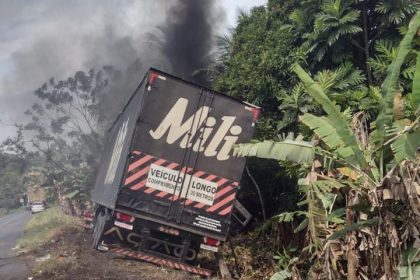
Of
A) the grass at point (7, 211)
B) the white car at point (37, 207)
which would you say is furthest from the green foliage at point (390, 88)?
the grass at point (7, 211)

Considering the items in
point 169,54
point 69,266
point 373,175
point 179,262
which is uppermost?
point 169,54

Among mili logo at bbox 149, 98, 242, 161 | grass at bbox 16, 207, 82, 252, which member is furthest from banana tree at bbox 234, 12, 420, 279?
grass at bbox 16, 207, 82, 252

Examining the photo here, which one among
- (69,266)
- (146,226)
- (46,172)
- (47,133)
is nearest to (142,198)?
(146,226)

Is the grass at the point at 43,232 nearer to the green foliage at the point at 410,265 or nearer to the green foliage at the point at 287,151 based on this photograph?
the green foliage at the point at 287,151

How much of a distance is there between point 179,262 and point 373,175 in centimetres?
423

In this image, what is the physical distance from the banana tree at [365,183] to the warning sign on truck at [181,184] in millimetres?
2025

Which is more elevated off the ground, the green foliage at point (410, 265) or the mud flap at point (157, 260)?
the green foliage at point (410, 265)

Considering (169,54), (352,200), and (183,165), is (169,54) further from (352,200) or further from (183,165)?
(352,200)

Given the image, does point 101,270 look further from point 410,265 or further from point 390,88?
point 390,88

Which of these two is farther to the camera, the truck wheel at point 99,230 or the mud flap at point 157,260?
the truck wheel at point 99,230

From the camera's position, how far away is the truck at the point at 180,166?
7.74 m

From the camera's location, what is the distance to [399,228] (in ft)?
15.9

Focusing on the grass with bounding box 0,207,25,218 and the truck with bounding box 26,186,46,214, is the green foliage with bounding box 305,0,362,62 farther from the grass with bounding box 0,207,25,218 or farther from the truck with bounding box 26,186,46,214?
the grass with bounding box 0,207,25,218

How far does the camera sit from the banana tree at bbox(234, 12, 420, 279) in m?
4.67
